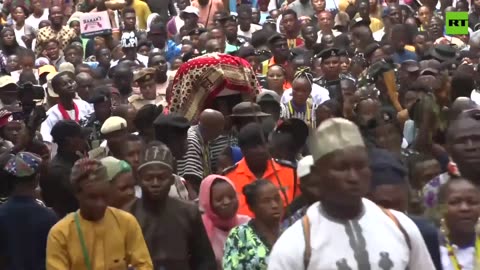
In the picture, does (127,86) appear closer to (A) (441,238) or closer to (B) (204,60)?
(B) (204,60)

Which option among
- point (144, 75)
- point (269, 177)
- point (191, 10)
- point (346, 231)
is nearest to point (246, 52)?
point (144, 75)

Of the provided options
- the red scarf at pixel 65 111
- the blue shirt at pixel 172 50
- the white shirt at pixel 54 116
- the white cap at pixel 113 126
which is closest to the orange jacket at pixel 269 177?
the white cap at pixel 113 126

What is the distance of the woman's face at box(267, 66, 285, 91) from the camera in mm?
13789

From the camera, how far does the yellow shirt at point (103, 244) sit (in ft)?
23.3

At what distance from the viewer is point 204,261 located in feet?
25.3

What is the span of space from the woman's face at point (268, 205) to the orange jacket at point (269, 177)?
0.97 m

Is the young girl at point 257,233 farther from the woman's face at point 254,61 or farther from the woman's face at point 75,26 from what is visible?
the woman's face at point 75,26

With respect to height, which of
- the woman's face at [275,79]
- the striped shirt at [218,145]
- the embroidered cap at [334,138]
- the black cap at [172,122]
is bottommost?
the woman's face at [275,79]

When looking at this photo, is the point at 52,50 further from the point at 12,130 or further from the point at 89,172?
the point at 89,172

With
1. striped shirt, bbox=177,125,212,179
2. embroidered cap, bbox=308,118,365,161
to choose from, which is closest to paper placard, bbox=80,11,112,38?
striped shirt, bbox=177,125,212,179

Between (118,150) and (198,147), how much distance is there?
0.69 metres

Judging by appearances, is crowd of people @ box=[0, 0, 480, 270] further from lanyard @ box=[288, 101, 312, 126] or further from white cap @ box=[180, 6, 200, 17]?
white cap @ box=[180, 6, 200, 17]

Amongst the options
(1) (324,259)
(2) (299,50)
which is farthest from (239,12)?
(1) (324,259)

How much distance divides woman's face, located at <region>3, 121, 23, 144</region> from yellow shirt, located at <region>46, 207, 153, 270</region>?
4033 mm
